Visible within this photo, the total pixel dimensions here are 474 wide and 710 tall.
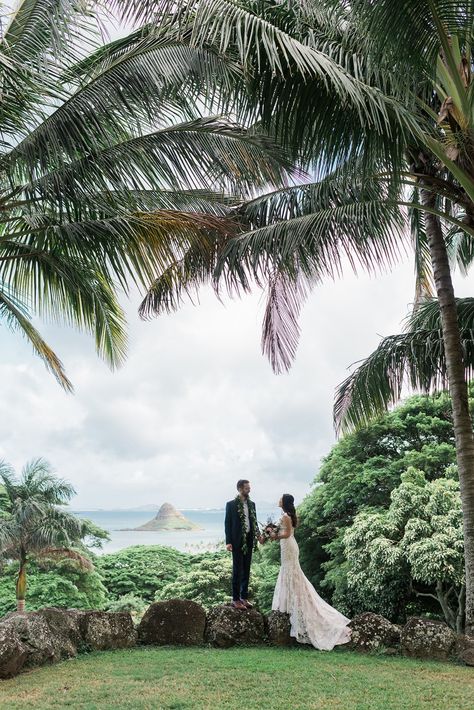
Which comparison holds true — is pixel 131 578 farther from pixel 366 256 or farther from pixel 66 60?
pixel 66 60

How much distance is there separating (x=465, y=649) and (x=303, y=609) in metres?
1.91

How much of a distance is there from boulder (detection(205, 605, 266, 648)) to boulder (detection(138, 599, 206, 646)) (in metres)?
0.16

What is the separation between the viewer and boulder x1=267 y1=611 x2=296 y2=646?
8.79 meters

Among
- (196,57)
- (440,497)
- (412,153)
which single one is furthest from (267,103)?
(440,497)

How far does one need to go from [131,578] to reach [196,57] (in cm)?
2614

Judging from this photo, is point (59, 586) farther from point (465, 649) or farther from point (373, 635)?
point (465, 649)

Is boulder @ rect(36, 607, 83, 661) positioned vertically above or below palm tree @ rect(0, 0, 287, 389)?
below

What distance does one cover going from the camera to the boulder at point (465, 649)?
7.70m

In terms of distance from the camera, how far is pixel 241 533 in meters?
9.14

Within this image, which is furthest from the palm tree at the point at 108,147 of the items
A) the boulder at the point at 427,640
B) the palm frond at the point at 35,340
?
the boulder at the point at 427,640

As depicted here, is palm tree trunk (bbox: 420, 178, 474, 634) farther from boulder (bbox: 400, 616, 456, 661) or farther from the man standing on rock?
the man standing on rock

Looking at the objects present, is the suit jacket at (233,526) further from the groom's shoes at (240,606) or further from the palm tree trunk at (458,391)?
the palm tree trunk at (458,391)

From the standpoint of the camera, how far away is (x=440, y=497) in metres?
12.4

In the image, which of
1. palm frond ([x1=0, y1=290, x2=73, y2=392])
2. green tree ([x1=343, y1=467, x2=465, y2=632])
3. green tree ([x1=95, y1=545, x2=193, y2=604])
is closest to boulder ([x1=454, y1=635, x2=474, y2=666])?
green tree ([x1=343, y1=467, x2=465, y2=632])
